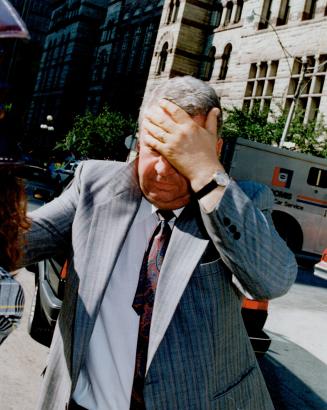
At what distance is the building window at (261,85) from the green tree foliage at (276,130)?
5.03ft

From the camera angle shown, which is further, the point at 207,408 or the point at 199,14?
the point at 199,14

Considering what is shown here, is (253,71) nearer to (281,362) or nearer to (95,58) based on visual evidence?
(281,362)

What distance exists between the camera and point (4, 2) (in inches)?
41.0

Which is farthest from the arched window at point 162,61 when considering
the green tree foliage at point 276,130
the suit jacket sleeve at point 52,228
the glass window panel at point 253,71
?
the suit jacket sleeve at point 52,228

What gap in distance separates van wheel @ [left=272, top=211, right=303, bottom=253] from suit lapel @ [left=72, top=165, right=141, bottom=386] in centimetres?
1538

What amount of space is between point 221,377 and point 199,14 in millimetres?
36394

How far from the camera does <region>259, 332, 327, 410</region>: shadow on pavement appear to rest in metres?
4.69

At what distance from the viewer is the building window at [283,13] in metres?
27.4

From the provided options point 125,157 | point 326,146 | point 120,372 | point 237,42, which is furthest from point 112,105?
point 120,372

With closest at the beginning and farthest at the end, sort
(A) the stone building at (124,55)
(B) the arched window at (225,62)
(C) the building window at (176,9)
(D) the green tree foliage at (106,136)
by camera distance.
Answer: (B) the arched window at (225,62)
(C) the building window at (176,9)
(D) the green tree foliage at (106,136)
(A) the stone building at (124,55)

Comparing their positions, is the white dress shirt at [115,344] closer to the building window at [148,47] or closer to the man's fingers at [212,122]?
the man's fingers at [212,122]

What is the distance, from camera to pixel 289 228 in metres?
16.7

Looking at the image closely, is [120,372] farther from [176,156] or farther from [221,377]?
[176,156]

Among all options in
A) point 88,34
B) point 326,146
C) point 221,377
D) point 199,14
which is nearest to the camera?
point 221,377
